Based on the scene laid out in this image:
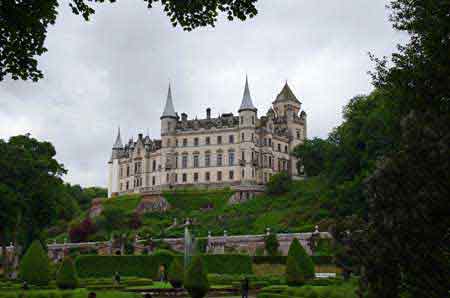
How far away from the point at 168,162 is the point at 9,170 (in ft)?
128

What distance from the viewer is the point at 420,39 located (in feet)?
52.1

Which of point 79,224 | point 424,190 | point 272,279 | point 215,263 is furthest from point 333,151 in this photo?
point 424,190

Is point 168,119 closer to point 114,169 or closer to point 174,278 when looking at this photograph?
point 114,169

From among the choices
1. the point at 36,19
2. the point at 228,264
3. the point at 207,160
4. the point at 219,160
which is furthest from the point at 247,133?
the point at 36,19

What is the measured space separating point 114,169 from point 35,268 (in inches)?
2314

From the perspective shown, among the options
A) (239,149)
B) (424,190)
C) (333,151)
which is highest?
(239,149)

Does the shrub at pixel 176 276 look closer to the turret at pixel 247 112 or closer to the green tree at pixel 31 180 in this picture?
the green tree at pixel 31 180

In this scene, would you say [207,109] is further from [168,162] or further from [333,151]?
[333,151]

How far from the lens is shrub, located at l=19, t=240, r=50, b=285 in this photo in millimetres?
28616

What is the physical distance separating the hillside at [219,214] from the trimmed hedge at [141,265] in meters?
13.1

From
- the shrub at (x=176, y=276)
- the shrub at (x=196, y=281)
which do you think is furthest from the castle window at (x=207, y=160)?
the shrub at (x=196, y=281)

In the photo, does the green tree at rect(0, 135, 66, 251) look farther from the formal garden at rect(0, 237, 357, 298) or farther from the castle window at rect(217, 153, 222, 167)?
the castle window at rect(217, 153, 222, 167)

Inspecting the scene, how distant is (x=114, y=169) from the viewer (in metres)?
87.0

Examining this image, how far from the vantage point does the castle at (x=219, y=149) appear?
7481cm
